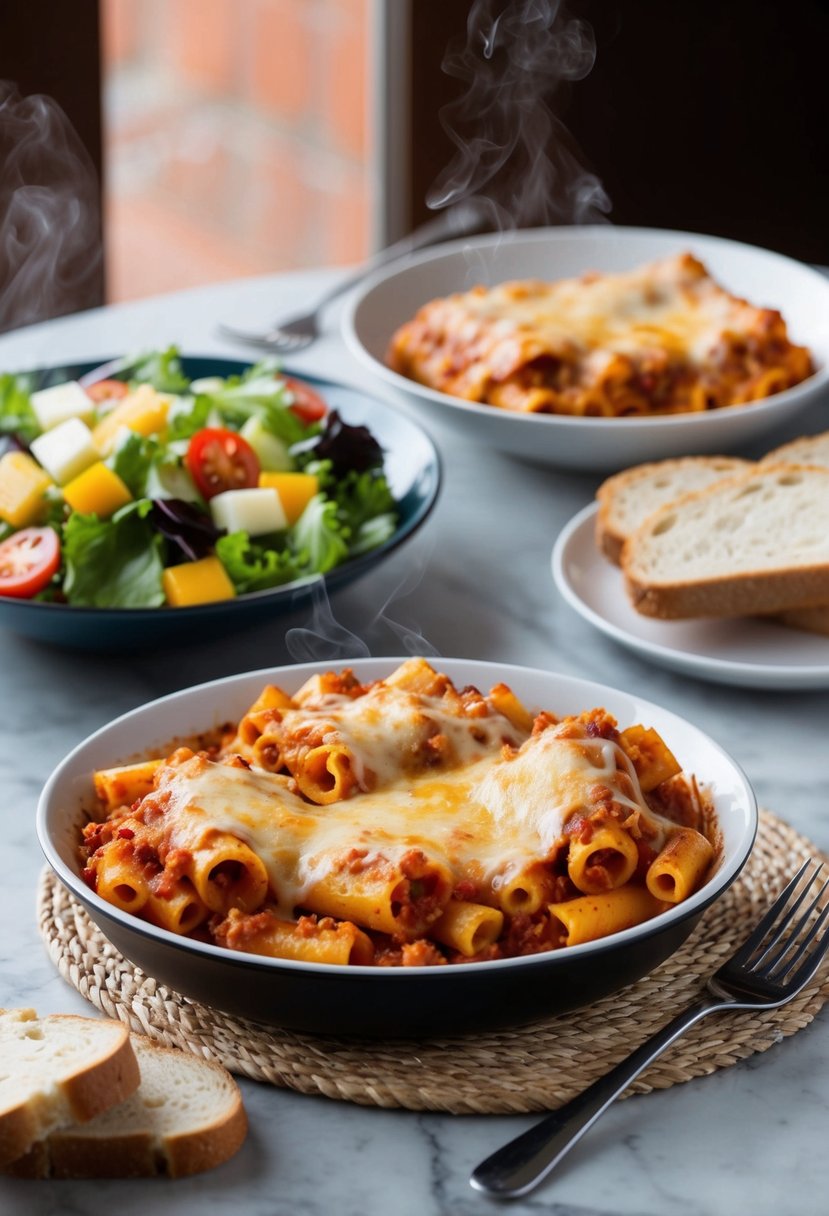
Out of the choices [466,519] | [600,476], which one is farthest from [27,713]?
[600,476]

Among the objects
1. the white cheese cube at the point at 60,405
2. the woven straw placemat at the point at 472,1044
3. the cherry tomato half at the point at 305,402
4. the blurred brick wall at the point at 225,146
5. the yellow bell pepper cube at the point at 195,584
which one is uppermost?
the white cheese cube at the point at 60,405

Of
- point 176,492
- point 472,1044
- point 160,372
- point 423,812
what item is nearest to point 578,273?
point 160,372

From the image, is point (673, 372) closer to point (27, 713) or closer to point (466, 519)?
point (466, 519)

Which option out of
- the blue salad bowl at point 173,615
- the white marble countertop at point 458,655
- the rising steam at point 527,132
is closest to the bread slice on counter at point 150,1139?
the white marble countertop at point 458,655

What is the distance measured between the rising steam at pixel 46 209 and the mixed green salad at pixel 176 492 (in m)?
0.39

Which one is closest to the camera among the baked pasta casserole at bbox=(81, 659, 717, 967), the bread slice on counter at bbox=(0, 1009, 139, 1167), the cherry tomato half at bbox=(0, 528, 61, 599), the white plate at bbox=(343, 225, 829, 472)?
the bread slice on counter at bbox=(0, 1009, 139, 1167)

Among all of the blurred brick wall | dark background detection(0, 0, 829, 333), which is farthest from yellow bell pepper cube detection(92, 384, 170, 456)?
the blurred brick wall

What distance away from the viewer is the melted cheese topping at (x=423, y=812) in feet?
4.46

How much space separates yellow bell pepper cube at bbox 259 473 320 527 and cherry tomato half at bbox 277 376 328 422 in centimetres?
28

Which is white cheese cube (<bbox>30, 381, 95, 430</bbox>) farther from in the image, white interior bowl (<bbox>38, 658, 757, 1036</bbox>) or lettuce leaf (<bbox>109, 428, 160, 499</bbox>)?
white interior bowl (<bbox>38, 658, 757, 1036</bbox>)

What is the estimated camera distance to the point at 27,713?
2.04 metres

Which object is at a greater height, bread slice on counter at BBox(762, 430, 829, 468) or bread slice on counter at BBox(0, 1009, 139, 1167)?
bread slice on counter at BBox(0, 1009, 139, 1167)

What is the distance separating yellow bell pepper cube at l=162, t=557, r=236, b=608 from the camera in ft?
6.77

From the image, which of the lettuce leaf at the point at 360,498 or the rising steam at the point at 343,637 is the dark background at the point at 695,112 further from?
the rising steam at the point at 343,637
